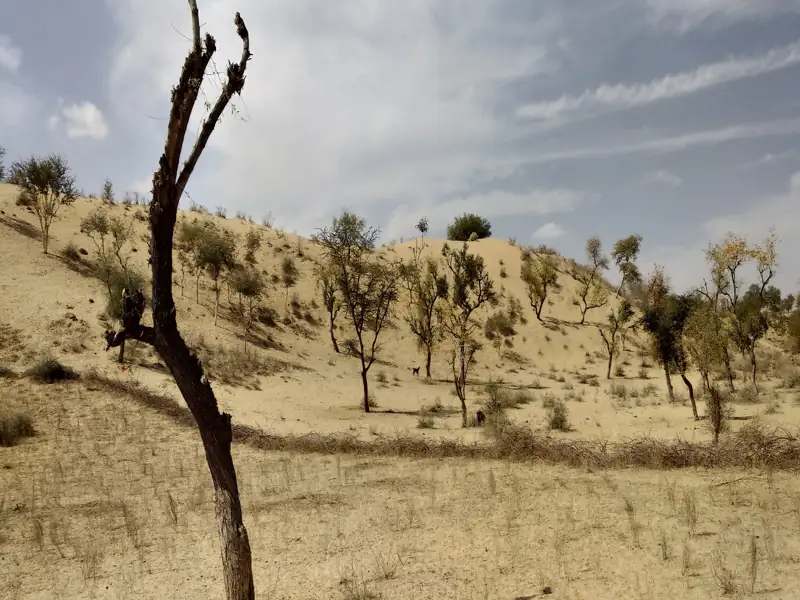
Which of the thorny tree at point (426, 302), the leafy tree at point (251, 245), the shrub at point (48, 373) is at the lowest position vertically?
the shrub at point (48, 373)

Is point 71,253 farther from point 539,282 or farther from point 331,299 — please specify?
point 539,282

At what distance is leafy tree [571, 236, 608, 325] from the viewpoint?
47.2 metres

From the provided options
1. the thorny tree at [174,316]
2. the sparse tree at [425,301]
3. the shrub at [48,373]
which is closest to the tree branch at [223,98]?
the thorny tree at [174,316]

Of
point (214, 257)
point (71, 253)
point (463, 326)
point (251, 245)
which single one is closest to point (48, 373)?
point (463, 326)

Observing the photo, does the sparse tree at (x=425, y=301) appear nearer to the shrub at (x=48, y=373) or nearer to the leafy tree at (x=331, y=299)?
the leafy tree at (x=331, y=299)

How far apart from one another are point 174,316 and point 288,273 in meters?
40.2

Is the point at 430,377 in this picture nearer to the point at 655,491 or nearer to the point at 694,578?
the point at 655,491

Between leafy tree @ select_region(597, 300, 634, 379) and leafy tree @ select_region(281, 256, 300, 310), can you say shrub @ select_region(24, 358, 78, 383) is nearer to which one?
leafy tree @ select_region(281, 256, 300, 310)

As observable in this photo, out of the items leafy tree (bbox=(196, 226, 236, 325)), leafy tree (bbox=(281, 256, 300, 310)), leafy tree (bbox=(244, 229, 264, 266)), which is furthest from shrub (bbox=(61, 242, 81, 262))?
leafy tree (bbox=(281, 256, 300, 310))

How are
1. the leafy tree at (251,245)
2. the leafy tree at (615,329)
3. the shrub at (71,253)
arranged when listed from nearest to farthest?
the shrub at (71,253), the leafy tree at (615,329), the leafy tree at (251,245)

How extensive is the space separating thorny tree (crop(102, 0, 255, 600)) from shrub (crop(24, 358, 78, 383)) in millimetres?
17431

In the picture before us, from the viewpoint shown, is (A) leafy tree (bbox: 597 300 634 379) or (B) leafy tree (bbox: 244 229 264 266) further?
(B) leafy tree (bbox: 244 229 264 266)

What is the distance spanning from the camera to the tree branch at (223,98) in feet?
17.4

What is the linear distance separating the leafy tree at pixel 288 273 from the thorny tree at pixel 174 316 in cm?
3759
